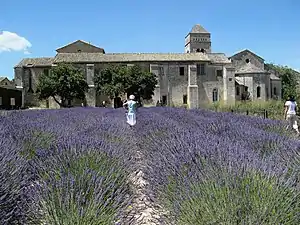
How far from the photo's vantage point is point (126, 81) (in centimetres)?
3747

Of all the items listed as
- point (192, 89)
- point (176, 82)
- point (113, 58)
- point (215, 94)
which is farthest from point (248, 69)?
point (113, 58)

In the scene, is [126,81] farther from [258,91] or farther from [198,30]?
[198,30]

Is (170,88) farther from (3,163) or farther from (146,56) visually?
(3,163)

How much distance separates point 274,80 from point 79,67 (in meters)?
23.2

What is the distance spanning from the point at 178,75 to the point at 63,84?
517 inches

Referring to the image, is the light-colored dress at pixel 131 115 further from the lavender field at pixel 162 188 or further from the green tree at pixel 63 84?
the green tree at pixel 63 84

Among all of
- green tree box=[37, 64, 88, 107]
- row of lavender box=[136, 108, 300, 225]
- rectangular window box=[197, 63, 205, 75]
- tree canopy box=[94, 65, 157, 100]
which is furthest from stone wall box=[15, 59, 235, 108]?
row of lavender box=[136, 108, 300, 225]

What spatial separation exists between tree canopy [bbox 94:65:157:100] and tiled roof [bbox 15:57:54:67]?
8008 millimetres

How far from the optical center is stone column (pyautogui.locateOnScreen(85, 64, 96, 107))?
4106cm

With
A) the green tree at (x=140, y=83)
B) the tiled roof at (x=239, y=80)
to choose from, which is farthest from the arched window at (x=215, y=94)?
the green tree at (x=140, y=83)

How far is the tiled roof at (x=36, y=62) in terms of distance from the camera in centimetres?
4403

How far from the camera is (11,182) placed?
2686mm

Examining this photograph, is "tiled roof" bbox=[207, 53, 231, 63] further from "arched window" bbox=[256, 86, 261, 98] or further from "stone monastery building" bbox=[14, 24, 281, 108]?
"arched window" bbox=[256, 86, 261, 98]

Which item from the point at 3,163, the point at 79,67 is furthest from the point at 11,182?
the point at 79,67
